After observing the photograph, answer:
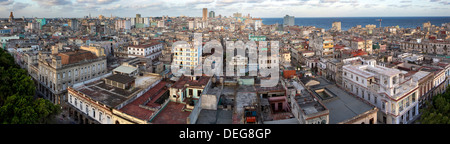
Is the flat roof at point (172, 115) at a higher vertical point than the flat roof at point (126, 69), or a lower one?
lower

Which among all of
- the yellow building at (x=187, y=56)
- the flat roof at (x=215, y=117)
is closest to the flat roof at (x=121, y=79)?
the flat roof at (x=215, y=117)

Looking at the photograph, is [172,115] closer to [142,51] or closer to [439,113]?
[439,113]

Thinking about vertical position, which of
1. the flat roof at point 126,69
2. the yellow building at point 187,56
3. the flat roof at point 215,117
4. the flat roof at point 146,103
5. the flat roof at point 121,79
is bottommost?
the flat roof at point 215,117

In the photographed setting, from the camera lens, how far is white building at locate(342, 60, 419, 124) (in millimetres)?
18750

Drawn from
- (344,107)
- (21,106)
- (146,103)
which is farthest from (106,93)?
(344,107)

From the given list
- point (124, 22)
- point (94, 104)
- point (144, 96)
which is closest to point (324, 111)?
point (144, 96)

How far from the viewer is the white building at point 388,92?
1875cm

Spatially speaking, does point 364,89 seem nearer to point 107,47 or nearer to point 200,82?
point 200,82

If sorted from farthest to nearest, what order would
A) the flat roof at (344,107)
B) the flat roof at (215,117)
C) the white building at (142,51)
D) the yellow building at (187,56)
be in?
the white building at (142,51)
the yellow building at (187,56)
the flat roof at (344,107)
the flat roof at (215,117)

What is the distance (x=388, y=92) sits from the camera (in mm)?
18906

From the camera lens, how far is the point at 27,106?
17.0 meters

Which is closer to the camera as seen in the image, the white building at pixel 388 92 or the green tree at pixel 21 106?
the green tree at pixel 21 106

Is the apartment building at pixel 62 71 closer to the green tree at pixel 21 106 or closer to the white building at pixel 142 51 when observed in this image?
the green tree at pixel 21 106

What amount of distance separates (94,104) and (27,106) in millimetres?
3742
